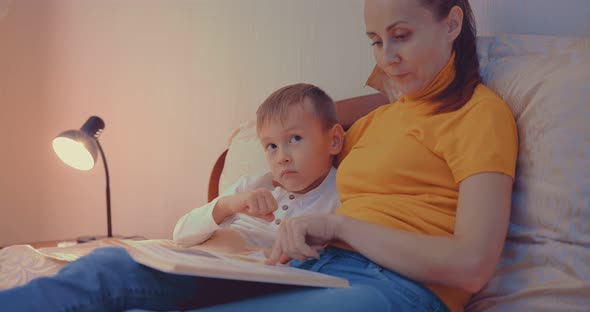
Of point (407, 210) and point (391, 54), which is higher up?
point (391, 54)

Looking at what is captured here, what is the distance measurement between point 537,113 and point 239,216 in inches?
Result: 27.7

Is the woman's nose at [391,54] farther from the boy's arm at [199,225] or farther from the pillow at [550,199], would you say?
the boy's arm at [199,225]

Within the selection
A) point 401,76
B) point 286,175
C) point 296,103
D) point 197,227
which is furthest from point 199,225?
point 401,76

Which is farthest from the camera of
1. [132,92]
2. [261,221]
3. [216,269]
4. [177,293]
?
[132,92]

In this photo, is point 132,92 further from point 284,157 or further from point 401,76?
point 401,76

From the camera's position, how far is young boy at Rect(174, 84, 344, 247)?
3.95 feet

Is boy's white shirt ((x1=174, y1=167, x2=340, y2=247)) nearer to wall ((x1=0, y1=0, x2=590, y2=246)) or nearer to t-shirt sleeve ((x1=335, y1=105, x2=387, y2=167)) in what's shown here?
t-shirt sleeve ((x1=335, y1=105, x2=387, y2=167))

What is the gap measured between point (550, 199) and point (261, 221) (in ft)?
2.22

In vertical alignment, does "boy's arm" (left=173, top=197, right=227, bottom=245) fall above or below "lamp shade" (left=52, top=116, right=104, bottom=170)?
below

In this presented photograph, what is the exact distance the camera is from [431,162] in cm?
91

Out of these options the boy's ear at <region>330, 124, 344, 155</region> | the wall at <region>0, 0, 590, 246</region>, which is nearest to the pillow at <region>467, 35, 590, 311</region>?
the boy's ear at <region>330, 124, 344, 155</region>

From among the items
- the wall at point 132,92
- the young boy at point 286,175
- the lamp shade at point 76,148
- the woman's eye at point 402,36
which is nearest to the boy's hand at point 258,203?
the young boy at point 286,175

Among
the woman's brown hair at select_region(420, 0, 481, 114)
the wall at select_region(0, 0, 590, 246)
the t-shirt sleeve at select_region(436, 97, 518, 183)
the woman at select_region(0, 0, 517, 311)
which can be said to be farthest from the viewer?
the wall at select_region(0, 0, 590, 246)

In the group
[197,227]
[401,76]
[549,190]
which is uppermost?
[401,76]
